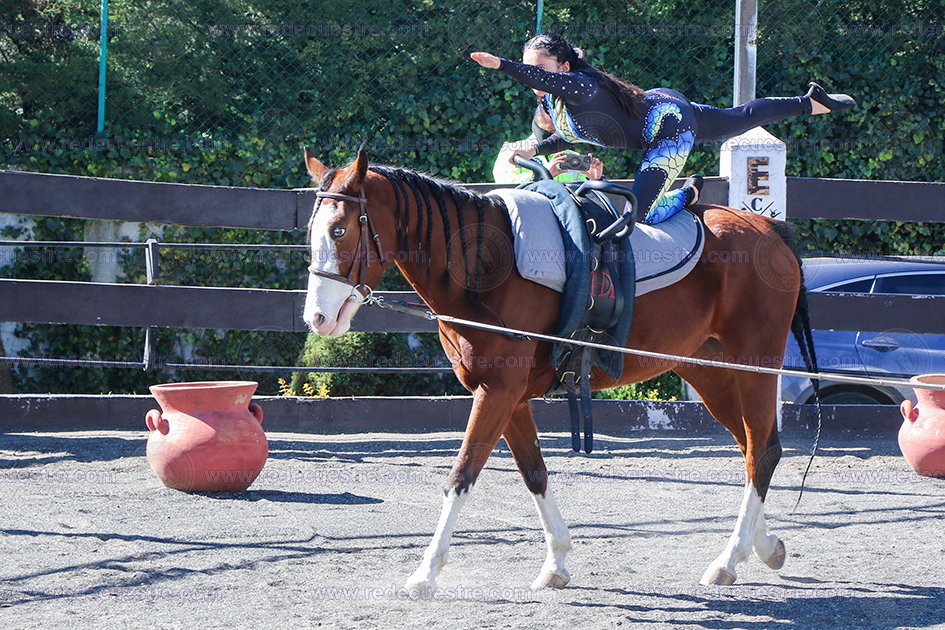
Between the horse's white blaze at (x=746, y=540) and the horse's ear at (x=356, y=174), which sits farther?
the horse's white blaze at (x=746, y=540)

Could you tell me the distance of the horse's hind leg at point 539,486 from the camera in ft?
11.3

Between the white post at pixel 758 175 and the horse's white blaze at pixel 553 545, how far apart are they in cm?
343

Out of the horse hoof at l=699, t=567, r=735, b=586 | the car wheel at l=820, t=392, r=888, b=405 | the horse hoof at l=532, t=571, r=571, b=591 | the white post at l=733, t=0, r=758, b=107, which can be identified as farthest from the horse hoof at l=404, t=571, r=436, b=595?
the white post at l=733, t=0, r=758, b=107

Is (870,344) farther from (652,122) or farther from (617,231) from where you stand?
(617,231)

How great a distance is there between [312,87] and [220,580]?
6476mm

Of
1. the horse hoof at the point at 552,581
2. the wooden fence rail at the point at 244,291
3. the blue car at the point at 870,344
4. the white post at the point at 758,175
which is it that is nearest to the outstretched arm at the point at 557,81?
the horse hoof at the point at 552,581

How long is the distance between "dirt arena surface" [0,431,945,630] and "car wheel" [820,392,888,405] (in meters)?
0.79

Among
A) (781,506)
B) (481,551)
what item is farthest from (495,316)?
(781,506)

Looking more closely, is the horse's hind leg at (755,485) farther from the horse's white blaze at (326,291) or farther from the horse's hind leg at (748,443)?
the horse's white blaze at (326,291)

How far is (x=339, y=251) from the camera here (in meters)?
3.03

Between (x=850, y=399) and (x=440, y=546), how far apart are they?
5101 millimetres

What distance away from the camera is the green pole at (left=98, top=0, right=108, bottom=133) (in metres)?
8.23

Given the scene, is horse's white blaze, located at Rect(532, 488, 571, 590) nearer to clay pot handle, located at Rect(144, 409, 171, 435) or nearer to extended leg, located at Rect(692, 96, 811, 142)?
extended leg, located at Rect(692, 96, 811, 142)

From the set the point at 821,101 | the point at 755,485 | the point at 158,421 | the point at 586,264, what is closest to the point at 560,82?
the point at 586,264
